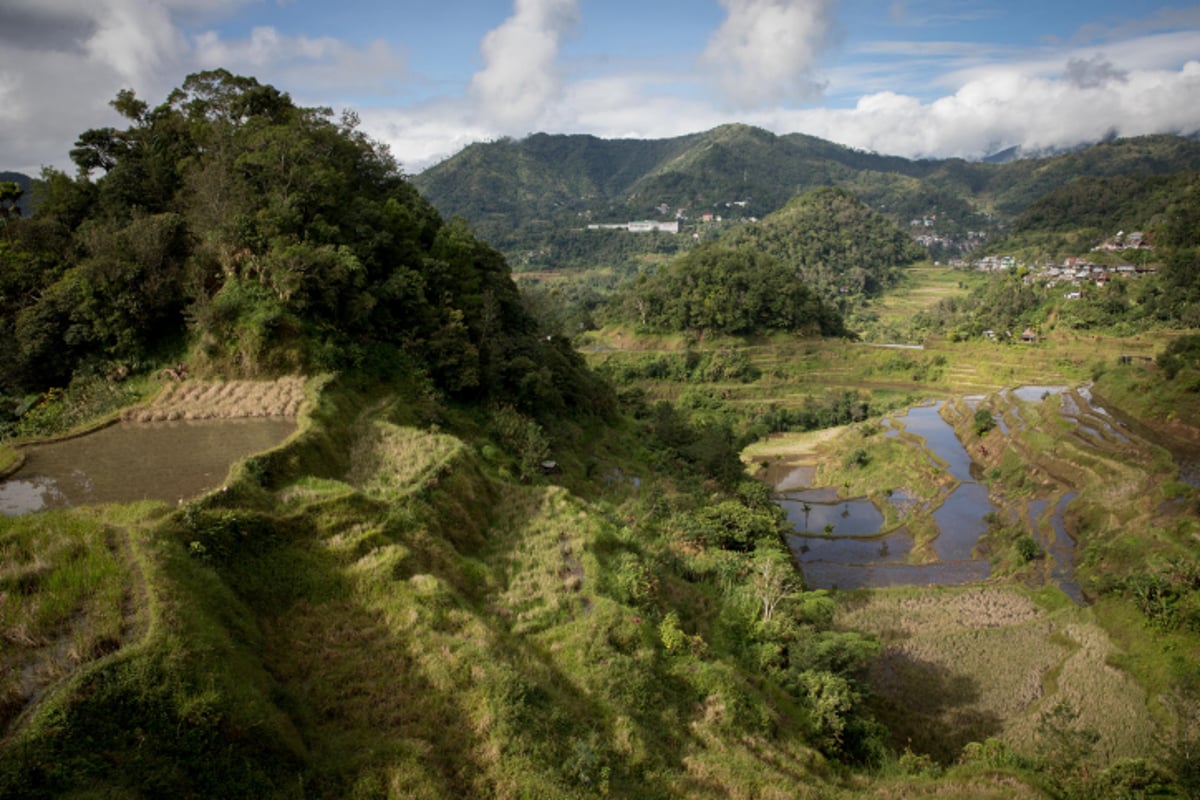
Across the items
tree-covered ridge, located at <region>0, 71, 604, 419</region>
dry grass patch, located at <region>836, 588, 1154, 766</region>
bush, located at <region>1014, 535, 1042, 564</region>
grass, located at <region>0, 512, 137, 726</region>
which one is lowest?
bush, located at <region>1014, 535, 1042, 564</region>

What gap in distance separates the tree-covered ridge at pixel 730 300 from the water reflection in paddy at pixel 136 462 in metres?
67.9

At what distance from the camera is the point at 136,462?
15609 millimetres

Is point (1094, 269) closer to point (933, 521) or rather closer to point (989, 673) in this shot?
point (933, 521)

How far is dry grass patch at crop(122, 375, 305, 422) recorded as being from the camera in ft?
61.7

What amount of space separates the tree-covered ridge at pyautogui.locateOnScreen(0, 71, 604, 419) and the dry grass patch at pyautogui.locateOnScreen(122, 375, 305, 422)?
2.30 feet

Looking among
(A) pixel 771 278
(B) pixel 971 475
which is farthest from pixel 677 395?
(B) pixel 971 475

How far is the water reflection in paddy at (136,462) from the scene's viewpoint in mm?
13758

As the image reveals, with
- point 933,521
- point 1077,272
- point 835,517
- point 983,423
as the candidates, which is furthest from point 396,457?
point 1077,272

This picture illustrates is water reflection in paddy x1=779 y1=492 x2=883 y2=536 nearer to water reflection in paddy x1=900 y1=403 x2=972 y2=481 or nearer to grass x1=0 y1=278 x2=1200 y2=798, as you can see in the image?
water reflection in paddy x1=900 y1=403 x2=972 y2=481

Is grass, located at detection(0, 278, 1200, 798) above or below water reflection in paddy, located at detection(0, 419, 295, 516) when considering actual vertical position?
below

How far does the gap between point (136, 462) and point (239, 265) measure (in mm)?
9400

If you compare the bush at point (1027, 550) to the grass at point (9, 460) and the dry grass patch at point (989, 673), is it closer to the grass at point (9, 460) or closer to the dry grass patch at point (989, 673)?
the dry grass patch at point (989, 673)

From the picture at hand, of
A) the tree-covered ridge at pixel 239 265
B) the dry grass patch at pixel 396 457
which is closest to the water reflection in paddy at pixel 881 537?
the tree-covered ridge at pixel 239 265

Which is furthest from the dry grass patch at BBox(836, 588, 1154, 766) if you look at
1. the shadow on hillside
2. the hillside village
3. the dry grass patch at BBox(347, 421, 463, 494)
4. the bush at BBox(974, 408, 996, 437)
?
the hillside village
